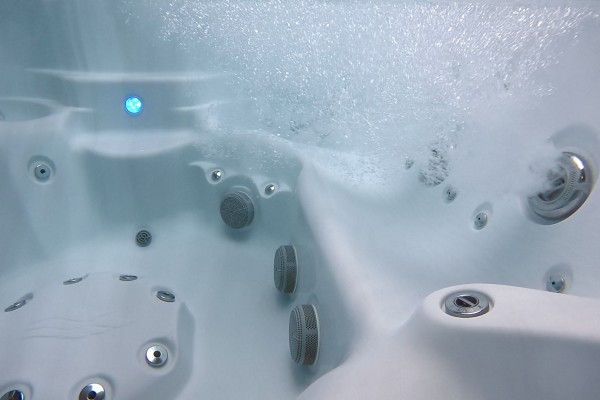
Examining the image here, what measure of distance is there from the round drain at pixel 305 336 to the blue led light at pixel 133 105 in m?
0.89

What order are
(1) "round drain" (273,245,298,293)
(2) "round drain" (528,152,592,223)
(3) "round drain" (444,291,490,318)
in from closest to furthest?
(3) "round drain" (444,291,490,318) → (2) "round drain" (528,152,592,223) → (1) "round drain" (273,245,298,293)

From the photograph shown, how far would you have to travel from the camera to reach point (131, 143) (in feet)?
4.66

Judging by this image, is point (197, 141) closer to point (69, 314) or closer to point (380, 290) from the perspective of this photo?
point (69, 314)

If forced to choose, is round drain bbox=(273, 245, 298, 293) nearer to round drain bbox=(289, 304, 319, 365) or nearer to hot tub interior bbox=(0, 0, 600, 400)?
hot tub interior bbox=(0, 0, 600, 400)

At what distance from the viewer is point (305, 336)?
916 mm

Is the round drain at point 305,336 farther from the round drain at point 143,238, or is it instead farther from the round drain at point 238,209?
the round drain at point 143,238

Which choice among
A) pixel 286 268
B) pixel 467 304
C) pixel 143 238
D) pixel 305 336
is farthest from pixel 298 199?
pixel 467 304

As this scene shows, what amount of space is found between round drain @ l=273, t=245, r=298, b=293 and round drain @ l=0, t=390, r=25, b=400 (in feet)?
1.88

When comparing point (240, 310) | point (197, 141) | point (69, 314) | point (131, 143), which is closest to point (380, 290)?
point (240, 310)

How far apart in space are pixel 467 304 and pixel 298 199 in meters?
0.63

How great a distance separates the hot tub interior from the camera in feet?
2.25

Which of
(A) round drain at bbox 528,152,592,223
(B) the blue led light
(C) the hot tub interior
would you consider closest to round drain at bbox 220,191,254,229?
(C) the hot tub interior

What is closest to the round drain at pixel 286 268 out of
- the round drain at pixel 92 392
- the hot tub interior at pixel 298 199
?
the hot tub interior at pixel 298 199

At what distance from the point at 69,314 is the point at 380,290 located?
69cm
